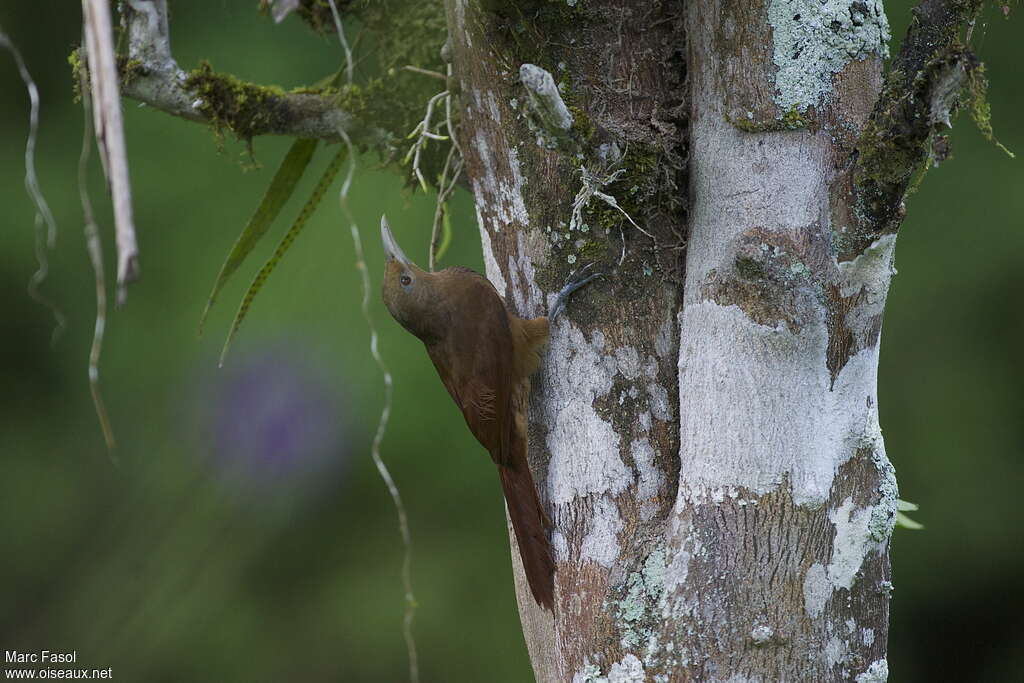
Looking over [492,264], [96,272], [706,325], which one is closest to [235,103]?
[492,264]

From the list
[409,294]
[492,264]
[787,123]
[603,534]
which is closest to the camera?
[787,123]

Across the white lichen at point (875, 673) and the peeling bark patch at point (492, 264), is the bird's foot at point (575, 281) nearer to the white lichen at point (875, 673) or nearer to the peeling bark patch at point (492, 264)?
the peeling bark patch at point (492, 264)

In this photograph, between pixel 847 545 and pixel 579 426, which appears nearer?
pixel 847 545

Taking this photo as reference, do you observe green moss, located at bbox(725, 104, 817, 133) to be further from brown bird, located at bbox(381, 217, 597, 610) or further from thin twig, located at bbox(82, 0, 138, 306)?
thin twig, located at bbox(82, 0, 138, 306)

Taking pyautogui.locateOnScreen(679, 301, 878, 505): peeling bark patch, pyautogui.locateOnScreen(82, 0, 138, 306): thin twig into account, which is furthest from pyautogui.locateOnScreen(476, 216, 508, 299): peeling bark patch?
pyautogui.locateOnScreen(82, 0, 138, 306): thin twig

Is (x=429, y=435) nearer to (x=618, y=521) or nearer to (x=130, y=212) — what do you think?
(x=618, y=521)

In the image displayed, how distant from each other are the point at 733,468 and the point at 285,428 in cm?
224

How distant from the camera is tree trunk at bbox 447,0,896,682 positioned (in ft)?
4.98

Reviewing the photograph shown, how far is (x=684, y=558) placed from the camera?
1552mm

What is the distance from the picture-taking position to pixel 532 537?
176cm

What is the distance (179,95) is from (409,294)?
0.68 meters

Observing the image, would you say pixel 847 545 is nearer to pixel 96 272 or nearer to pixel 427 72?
pixel 96 272

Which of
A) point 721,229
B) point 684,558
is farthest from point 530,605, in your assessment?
point 721,229

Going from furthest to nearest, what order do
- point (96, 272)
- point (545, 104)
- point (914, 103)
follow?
point (545, 104), point (914, 103), point (96, 272)
